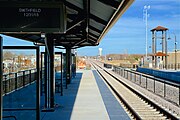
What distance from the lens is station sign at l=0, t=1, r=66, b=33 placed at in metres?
6.54

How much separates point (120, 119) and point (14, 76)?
8611 millimetres

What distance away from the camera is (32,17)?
6.54 meters

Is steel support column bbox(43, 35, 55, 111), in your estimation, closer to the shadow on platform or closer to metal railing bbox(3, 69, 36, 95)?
the shadow on platform

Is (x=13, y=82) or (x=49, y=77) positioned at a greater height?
(x=49, y=77)

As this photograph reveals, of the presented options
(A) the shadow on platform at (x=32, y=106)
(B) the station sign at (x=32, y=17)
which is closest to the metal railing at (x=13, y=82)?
(A) the shadow on platform at (x=32, y=106)

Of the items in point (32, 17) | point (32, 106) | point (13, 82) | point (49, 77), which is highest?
point (32, 17)

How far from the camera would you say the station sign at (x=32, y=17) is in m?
6.54

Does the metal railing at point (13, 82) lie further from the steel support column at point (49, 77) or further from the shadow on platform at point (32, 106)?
the steel support column at point (49, 77)

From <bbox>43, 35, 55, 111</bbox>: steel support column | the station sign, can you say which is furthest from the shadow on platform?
the station sign

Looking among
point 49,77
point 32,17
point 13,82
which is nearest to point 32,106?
point 49,77

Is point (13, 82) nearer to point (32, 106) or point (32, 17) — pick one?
point (32, 106)

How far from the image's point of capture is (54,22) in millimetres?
6586

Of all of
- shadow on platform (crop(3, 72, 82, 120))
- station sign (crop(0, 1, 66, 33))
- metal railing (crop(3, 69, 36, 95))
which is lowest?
shadow on platform (crop(3, 72, 82, 120))

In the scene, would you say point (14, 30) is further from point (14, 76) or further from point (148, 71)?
point (148, 71)
